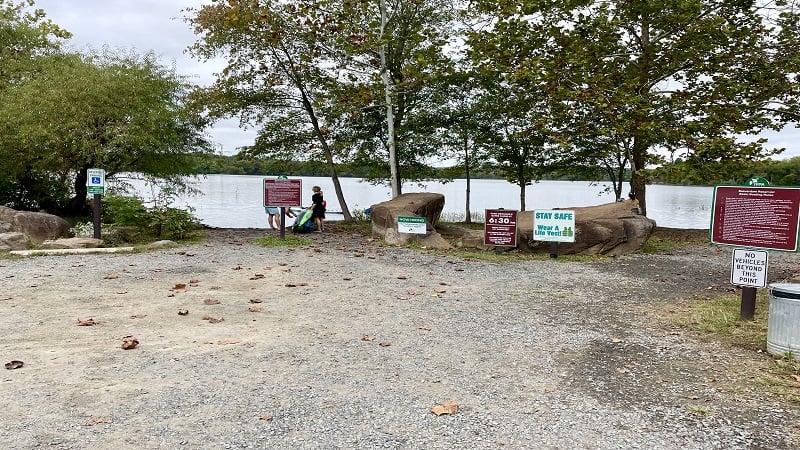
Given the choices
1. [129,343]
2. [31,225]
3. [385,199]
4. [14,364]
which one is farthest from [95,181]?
[385,199]

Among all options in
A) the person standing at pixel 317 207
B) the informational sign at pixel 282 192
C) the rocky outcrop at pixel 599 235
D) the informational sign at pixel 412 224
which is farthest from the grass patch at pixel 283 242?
the rocky outcrop at pixel 599 235

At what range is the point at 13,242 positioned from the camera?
10750mm

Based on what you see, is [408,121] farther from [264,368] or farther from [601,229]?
[264,368]

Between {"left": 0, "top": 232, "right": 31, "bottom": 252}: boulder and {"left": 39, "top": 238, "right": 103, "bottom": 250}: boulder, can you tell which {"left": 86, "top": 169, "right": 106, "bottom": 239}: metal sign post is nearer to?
{"left": 39, "top": 238, "right": 103, "bottom": 250}: boulder

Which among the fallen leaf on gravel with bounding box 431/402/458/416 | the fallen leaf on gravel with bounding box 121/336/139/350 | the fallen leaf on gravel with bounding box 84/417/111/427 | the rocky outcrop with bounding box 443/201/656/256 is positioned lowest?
the fallen leaf on gravel with bounding box 84/417/111/427

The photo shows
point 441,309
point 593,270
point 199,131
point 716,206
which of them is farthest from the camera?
point 199,131

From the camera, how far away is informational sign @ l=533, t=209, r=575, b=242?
1159cm

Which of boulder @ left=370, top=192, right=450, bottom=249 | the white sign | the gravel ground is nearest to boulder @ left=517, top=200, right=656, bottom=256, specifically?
boulder @ left=370, top=192, right=450, bottom=249

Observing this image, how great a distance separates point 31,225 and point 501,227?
1024 centimetres

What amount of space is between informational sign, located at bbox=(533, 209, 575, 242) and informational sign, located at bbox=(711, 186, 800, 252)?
5.31 meters

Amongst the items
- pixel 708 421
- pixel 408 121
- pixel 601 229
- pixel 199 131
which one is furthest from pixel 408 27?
pixel 708 421

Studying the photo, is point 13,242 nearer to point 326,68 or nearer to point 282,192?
point 282,192

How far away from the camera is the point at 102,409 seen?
11.7 feet

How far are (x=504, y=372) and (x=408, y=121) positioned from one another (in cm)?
1319
